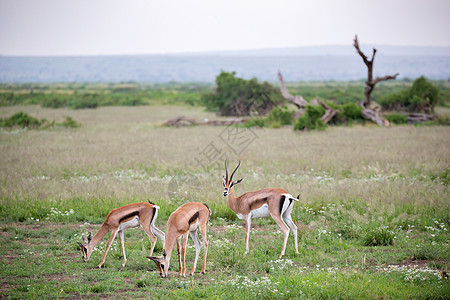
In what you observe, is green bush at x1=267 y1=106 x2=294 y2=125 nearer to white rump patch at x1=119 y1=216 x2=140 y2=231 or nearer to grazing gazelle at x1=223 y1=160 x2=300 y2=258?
grazing gazelle at x1=223 y1=160 x2=300 y2=258

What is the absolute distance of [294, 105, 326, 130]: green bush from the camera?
1136 inches

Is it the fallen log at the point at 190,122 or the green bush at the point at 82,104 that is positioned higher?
the green bush at the point at 82,104

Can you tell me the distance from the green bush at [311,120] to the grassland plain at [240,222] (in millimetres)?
5501

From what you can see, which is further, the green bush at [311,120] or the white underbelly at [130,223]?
the green bush at [311,120]

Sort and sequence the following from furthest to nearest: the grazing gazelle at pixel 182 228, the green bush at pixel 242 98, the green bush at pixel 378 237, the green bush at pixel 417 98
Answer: the green bush at pixel 242 98 < the green bush at pixel 417 98 < the green bush at pixel 378 237 < the grazing gazelle at pixel 182 228

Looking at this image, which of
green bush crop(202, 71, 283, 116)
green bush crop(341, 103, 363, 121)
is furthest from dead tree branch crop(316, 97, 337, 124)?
green bush crop(202, 71, 283, 116)

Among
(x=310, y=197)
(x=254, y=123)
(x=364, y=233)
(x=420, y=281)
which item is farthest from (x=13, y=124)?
(x=420, y=281)

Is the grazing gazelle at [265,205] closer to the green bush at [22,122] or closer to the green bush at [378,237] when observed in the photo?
the green bush at [378,237]

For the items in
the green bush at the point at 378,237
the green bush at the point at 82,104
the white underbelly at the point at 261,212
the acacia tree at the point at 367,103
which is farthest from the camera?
the green bush at the point at 82,104

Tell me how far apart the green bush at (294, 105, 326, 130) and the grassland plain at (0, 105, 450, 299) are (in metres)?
5.50

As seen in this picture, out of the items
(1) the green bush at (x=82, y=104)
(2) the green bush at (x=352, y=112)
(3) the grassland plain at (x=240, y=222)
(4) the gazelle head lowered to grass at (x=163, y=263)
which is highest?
(2) the green bush at (x=352, y=112)

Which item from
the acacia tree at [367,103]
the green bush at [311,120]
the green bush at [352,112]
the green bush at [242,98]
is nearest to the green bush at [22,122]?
the green bush at [242,98]

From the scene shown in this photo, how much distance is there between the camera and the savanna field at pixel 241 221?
711 cm

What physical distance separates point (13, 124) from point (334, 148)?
2154 cm
